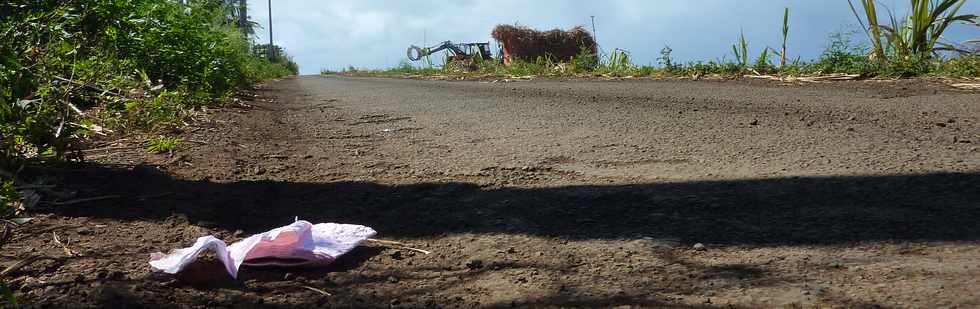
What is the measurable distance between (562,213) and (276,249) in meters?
0.80

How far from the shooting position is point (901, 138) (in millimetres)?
3324

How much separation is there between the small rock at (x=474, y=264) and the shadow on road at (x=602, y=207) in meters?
0.24

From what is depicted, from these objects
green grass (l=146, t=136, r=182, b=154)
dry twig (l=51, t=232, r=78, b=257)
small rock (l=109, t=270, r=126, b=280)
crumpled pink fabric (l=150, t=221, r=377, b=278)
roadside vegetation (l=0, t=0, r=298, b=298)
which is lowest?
small rock (l=109, t=270, r=126, b=280)

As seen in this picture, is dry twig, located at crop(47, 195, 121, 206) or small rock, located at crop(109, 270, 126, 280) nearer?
small rock, located at crop(109, 270, 126, 280)

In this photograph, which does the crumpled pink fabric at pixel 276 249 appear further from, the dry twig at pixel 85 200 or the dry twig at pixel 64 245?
the dry twig at pixel 85 200

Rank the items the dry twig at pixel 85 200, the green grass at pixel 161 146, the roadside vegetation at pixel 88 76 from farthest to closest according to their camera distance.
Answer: the green grass at pixel 161 146
the roadside vegetation at pixel 88 76
the dry twig at pixel 85 200

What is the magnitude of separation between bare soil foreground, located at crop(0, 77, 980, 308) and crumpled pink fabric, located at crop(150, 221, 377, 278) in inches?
1.3

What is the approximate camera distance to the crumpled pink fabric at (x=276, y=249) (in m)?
1.78

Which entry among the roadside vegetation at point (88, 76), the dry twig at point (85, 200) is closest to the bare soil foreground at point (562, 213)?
the dry twig at point (85, 200)

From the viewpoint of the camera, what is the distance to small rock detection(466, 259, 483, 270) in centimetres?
179

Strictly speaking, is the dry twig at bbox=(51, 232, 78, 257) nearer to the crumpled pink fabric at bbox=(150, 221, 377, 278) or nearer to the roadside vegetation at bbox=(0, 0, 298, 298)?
the roadside vegetation at bbox=(0, 0, 298, 298)

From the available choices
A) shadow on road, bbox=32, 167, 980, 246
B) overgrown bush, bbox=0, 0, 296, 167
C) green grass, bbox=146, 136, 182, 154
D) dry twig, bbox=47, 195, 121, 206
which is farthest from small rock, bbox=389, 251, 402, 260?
green grass, bbox=146, 136, 182, 154

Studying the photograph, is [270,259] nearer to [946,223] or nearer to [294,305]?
[294,305]

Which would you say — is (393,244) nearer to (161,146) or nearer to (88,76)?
(161,146)
